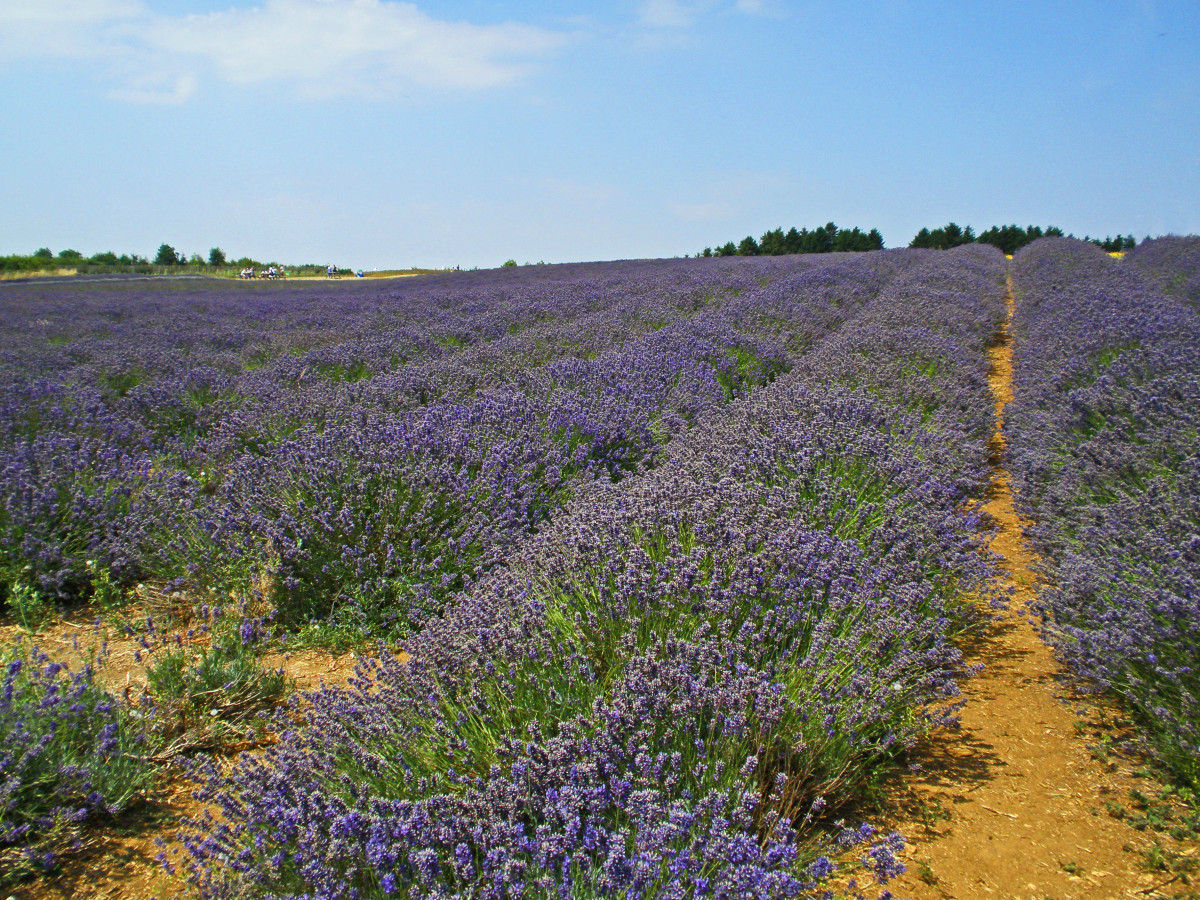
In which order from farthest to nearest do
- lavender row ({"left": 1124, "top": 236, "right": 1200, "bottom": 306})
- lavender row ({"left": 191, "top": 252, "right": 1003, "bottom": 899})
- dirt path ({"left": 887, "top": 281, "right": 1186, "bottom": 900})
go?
A: lavender row ({"left": 1124, "top": 236, "right": 1200, "bottom": 306}) < dirt path ({"left": 887, "top": 281, "right": 1186, "bottom": 900}) < lavender row ({"left": 191, "top": 252, "right": 1003, "bottom": 899})

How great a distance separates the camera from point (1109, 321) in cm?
562

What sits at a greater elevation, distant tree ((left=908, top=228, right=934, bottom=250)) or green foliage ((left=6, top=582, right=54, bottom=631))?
distant tree ((left=908, top=228, right=934, bottom=250))

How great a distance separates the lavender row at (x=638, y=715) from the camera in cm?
134

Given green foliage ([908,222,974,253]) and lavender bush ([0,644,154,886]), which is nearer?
lavender bush ([0,644,154,886])

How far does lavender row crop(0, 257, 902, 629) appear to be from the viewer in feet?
9.89

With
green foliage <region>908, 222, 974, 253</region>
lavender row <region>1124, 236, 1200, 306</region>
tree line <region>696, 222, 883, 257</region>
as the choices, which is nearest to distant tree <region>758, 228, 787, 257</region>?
tree line <region>696, 222, 883, 257</region>

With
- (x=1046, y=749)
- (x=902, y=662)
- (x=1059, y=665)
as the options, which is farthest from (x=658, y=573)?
(x=1059, y=665)

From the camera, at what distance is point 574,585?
2238 millimetres

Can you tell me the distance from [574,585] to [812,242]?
33816mm

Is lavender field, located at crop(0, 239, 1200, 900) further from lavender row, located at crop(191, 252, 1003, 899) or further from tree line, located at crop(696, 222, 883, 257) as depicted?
tree line, located at crop(696, 222, 883, 257)

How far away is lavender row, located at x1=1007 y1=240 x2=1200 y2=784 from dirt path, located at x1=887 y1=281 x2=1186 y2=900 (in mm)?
188

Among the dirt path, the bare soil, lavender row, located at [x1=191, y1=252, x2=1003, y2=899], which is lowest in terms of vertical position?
the bare soil

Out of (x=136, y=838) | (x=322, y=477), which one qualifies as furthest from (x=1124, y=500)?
(x=136, y=838)

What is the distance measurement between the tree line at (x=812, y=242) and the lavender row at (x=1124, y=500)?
27996 millimetres
